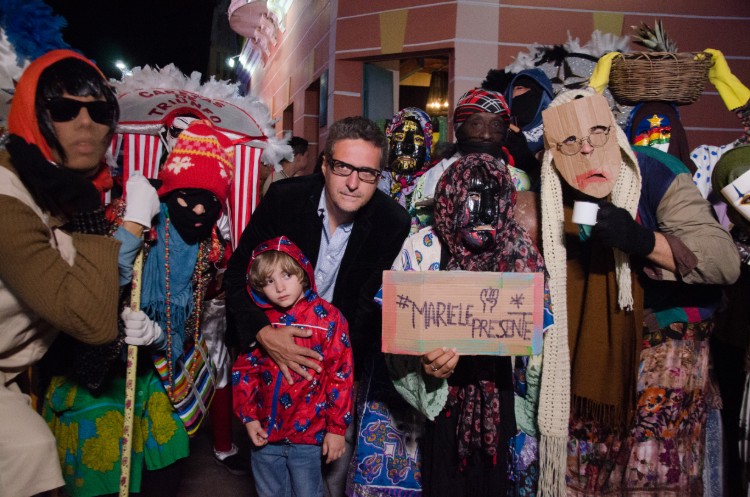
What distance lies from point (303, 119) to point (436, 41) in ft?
12.0

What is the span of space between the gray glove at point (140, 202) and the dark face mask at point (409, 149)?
2661 mm

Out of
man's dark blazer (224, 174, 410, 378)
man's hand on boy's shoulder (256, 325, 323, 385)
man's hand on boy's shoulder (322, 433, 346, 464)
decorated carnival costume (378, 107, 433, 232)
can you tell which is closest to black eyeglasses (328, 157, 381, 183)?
man's dark blazer (224, 174, 410, 378)

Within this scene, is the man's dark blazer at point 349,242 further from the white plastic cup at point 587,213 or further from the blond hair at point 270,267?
the white plastic cup at point 587,213

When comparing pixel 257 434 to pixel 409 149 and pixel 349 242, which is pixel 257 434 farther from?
pixel 409 149

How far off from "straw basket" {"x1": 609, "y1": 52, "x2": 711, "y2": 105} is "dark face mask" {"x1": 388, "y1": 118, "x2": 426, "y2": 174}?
1977 millimetres

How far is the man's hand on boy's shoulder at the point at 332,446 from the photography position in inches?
91.0

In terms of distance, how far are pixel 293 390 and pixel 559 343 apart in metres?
1.16

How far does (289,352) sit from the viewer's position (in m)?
2.28

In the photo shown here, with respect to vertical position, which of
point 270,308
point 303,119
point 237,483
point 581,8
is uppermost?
point 581,8

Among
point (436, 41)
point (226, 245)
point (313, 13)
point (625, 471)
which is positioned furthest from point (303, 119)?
point (625, 471)

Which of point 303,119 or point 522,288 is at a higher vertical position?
point 303,119

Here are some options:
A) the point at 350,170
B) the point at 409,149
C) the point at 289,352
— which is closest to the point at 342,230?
the point at 350,170

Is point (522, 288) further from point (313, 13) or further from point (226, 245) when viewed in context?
point (313, 13)

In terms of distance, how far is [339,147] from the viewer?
2.46 meters
